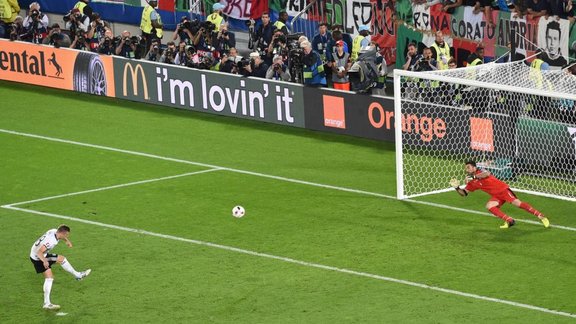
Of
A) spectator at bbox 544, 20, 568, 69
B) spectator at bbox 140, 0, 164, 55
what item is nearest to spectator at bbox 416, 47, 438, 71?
spectator at bbox 544, 20, 568, 69

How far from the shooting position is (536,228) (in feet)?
76.2

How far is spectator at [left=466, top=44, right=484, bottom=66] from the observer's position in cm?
2859

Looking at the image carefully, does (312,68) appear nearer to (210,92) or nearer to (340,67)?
(340,67)

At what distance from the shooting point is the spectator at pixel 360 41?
31.1 metres

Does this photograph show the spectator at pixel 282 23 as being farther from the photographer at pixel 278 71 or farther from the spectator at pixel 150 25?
the spectator at pixel 150 25

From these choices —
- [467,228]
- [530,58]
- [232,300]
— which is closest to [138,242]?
[232,300]

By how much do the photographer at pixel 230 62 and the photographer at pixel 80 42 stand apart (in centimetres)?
521

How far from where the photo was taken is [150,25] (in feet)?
121

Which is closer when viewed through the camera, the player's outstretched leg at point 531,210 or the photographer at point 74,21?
the player's outstretched leg at point 531,210

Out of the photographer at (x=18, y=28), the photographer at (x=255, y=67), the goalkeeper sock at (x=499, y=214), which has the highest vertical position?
the photographer at (x=18, y=28)

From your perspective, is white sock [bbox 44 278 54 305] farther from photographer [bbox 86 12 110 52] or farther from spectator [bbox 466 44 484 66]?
photographer [bbox 86 12 110 52]

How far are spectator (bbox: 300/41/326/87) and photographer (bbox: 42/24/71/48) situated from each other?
7.72 metres

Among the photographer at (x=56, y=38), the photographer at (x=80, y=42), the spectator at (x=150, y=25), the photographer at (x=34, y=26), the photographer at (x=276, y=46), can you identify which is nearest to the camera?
the photographer at (x=276, y=46)

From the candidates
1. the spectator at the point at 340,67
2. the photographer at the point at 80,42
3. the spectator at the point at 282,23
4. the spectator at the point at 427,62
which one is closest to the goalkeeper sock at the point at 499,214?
the spectator at the point at 427,62
